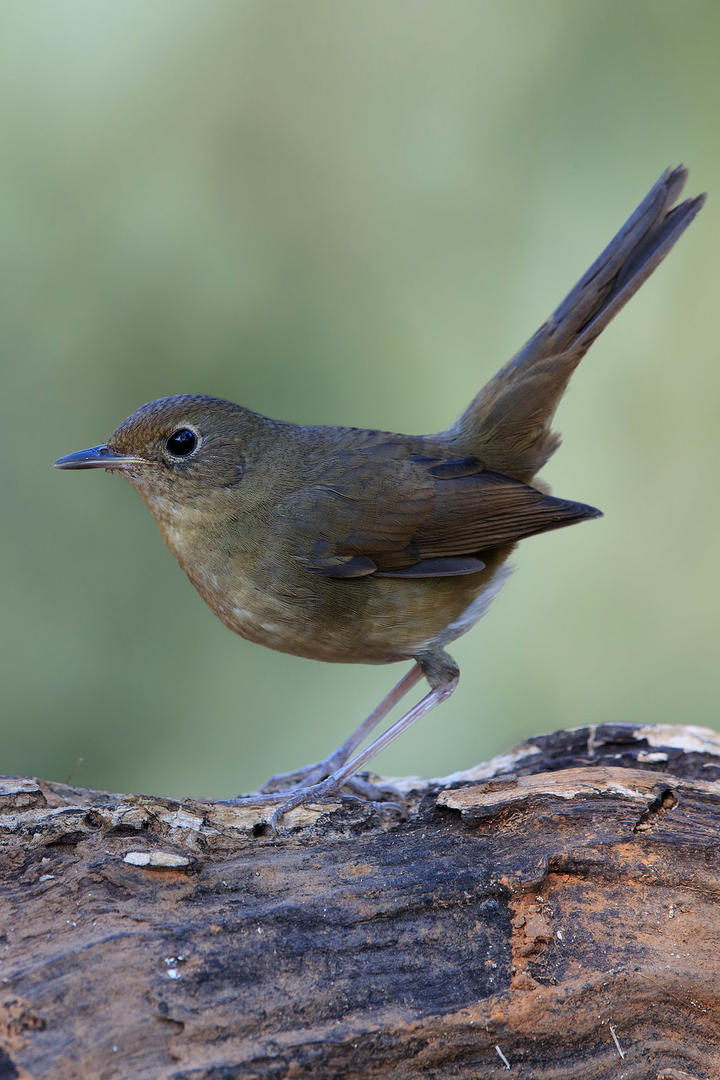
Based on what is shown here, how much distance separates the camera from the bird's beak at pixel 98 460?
4.60 m

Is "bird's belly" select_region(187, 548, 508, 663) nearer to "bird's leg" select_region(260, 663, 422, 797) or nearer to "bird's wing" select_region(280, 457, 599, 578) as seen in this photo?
"bird's wing" select_region(280, 457, 599, 578)

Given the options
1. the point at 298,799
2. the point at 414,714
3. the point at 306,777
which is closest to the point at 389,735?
the point at 414,714

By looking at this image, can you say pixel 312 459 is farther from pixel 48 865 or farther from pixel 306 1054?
pixel 306 1054

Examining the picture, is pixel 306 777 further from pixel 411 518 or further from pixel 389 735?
pixel 411 518

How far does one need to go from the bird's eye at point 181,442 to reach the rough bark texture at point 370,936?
62.4 inches

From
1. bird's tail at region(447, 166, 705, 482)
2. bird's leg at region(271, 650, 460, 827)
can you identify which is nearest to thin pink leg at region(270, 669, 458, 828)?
bird's leg at region(271, 650, 460, 827)

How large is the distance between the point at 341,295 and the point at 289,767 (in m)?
3.25

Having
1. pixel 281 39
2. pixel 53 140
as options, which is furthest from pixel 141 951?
pixel 281 39

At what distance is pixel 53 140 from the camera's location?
6941 mm

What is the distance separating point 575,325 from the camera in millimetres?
5172

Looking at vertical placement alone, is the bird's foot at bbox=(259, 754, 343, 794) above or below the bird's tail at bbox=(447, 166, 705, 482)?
below

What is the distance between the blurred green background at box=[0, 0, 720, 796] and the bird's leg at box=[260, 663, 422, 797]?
4.60ft

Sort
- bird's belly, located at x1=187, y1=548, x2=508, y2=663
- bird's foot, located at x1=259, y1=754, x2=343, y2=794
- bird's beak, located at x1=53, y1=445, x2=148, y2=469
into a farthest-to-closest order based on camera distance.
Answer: bird's foot, located at x1=259, y1=754, x2=343, y2=794
bird's beak, located at x1=53, y1=445, x2=148, y2=469
bird's belly, located at x1=187, y1=548, x2=508, y2=663

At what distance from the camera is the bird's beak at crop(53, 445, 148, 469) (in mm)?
4598
